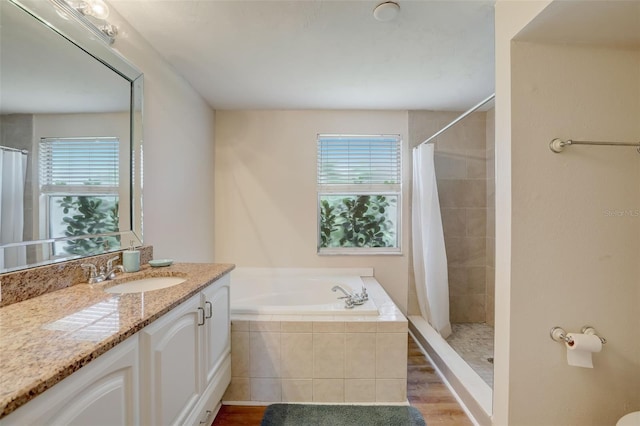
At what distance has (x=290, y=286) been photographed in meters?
2.74

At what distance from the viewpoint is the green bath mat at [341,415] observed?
156 centimetres

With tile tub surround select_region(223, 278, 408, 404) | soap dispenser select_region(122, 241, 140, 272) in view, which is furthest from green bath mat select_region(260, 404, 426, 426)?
soap dispenser select_region(122, 241, 140, 272)

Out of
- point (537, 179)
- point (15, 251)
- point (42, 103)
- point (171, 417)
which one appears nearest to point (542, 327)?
point (537, 179)

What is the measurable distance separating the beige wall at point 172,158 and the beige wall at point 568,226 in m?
1.99

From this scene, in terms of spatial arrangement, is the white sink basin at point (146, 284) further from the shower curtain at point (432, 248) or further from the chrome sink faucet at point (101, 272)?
the shower curtain at point (432, 248)

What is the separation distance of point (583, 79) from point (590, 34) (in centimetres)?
18

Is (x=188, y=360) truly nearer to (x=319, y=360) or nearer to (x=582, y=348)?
(x=319, y=360)

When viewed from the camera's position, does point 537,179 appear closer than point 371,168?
Yes

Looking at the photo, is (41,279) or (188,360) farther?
(188,360)

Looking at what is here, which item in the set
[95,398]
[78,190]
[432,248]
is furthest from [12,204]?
[432,248]

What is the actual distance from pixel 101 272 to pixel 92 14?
125 centimetres

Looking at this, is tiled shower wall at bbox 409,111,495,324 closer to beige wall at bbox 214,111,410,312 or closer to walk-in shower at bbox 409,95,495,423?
walk-in shower at bbox 409,95,495,423

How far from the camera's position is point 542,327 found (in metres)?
1.24

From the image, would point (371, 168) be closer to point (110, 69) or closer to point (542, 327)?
point (542, 327)
